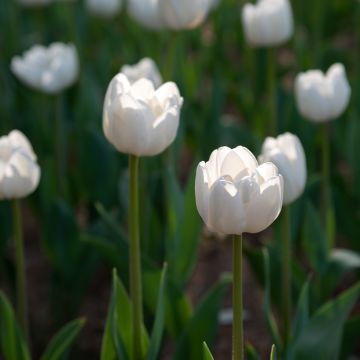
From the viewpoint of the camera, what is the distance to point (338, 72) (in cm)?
193

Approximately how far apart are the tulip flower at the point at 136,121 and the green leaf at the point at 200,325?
222 mm

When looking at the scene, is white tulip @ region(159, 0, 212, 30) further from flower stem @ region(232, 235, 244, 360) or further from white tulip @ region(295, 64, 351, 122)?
flower stem @ region(232, 235, 244, 360)

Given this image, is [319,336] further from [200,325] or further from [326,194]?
[326,194]

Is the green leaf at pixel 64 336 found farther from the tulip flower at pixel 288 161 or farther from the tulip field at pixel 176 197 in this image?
the tulip flower at pixel 288 161

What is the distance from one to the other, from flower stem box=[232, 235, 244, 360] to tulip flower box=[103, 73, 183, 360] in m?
0.26

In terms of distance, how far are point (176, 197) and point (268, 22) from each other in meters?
0.73

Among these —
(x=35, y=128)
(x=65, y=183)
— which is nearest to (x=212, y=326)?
(x=65, y=183)

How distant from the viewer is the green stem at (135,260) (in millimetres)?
1391

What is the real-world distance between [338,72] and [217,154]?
2.66 feet

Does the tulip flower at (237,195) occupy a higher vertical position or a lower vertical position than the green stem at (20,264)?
higher

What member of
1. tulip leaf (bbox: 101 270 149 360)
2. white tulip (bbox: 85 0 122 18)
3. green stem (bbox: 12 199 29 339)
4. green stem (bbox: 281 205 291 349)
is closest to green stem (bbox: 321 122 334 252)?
green stem (bbox: 281 205 291 349)

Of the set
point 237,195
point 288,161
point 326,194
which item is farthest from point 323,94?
point 237,195

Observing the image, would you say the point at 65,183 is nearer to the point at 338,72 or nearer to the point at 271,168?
the point at 338,72

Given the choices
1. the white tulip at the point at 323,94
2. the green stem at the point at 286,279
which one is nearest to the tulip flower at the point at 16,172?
the green stem at the point at 286,279
